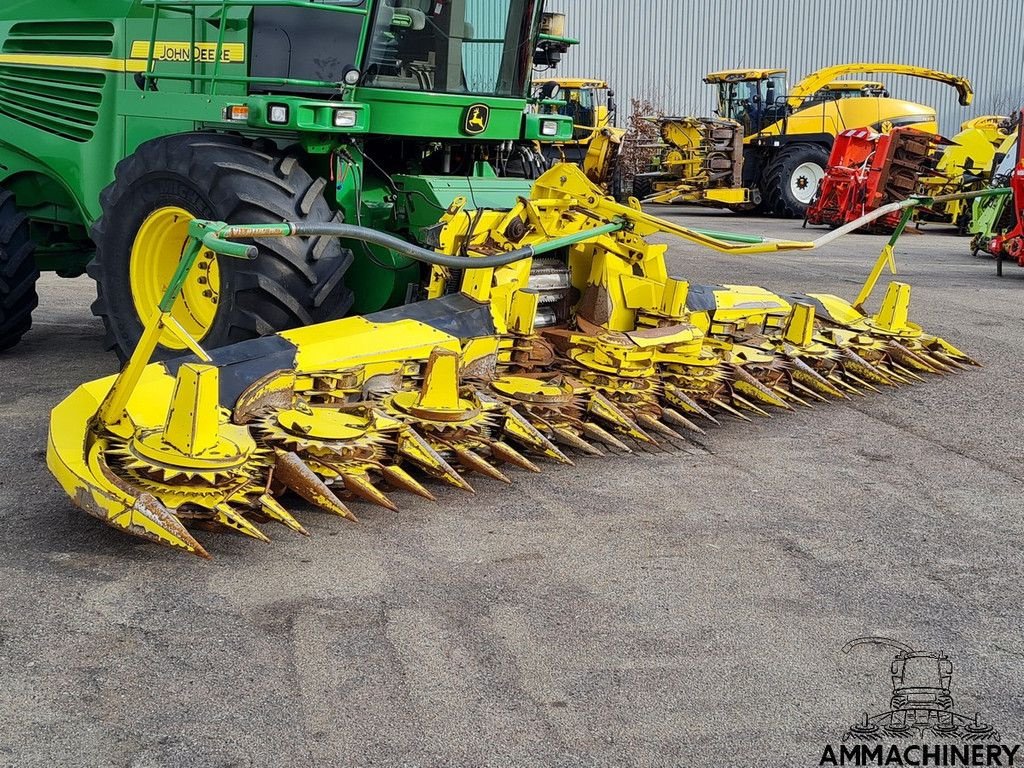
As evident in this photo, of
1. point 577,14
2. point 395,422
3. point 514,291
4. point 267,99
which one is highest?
point 577,14

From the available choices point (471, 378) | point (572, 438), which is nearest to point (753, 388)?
point (572, 438)

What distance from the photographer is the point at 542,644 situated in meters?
3.11

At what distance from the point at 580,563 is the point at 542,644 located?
1.97 feet

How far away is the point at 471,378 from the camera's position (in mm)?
4719

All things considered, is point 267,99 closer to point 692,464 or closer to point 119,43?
point 119,43

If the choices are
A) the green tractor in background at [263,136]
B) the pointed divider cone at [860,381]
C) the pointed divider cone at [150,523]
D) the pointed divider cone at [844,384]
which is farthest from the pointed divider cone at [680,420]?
the pointed divider cone at [150,523]

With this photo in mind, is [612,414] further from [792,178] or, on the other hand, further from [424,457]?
[792,178]

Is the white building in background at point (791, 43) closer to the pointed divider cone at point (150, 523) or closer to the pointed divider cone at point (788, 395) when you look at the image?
the pointed divider cone at point (788, 395)

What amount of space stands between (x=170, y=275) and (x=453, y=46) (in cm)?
186

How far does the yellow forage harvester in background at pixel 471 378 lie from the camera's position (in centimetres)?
360

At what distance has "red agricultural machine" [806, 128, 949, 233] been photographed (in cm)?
1566

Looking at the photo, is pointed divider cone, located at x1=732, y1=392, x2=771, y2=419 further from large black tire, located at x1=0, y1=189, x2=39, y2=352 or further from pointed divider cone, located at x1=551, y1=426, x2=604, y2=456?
large black tire, located at x1=0, y1=189, x2=39, y2=352

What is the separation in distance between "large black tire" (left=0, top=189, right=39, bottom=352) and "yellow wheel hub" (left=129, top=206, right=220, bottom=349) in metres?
1.28

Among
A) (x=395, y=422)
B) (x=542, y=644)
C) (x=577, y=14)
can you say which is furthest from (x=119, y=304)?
(x=577, y=14)
